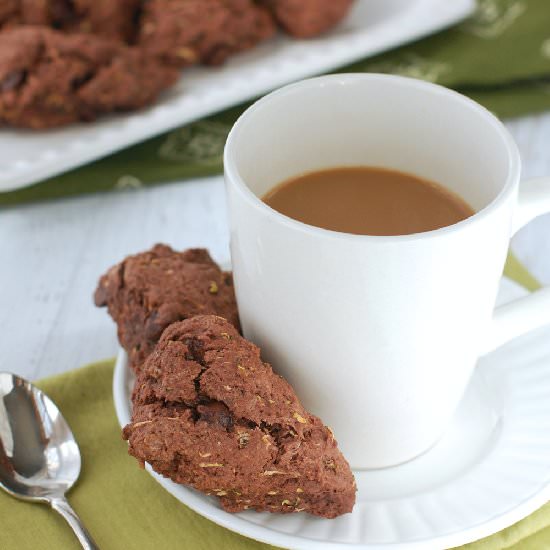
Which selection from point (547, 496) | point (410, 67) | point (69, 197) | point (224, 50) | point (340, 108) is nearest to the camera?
point (547, 496)

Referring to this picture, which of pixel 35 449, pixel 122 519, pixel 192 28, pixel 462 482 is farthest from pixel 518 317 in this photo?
pixel 192 28

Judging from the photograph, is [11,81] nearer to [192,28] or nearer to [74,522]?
[192,28]

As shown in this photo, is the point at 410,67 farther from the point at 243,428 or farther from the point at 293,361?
the point at 243,428

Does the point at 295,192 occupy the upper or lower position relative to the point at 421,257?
lower

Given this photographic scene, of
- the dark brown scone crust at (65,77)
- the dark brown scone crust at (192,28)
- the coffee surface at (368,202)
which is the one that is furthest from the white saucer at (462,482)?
the dark brown scone crust at (192,28)

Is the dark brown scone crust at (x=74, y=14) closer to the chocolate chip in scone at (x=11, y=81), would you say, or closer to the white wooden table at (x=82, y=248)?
the chocolate chip in scone at (x=11, y=81)

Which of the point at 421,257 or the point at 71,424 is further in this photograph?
the point at 71,424

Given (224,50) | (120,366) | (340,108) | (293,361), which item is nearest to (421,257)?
(293,361)
